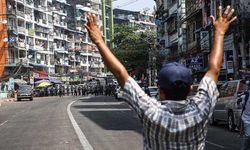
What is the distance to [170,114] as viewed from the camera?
3.64 metres

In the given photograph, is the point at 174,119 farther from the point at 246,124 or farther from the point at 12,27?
the point at 12,27

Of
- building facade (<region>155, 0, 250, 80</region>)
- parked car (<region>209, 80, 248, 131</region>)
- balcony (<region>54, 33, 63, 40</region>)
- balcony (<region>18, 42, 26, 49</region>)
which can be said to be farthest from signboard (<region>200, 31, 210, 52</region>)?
balcony (<region>54, 33, 63, 40</region>)

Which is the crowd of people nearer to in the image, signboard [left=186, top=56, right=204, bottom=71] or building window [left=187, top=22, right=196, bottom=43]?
building window [left=187, top=22, right=196, bottom=43]

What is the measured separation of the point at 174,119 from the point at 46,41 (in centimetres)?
11462

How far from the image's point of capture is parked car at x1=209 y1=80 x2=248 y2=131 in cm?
1990

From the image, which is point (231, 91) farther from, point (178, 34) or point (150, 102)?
point (178, 34)

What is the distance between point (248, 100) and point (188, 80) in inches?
285

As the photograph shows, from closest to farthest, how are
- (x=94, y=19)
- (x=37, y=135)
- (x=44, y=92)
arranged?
(x=94, y=19), (x=37, y=135), (x=44, y=92)

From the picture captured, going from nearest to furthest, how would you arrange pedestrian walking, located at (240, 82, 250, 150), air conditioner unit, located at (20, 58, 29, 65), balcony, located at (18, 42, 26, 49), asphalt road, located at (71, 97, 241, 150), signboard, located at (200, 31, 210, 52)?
pedestrian walking, located at (240, 82, 250, 150)
asphalt road, located at (71, 97, 241, 150)
signboard, located at (200, 31, 210, 52)
air conditioner unit, located at (20, 58, 29, 65)
balcony, located at (18, 42, 26, 49)

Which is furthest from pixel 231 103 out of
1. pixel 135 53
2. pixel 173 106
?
pixel 135 53

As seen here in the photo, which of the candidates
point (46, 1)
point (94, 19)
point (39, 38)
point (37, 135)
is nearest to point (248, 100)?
point (94, 19)

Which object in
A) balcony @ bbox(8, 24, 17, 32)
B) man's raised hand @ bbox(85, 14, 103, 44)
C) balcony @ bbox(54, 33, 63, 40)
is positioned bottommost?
man's raised hand @ bbox(85, 14, 103, 44)

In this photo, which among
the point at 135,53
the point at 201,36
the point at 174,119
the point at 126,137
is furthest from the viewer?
the point at 135,53

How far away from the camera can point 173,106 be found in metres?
3.71
